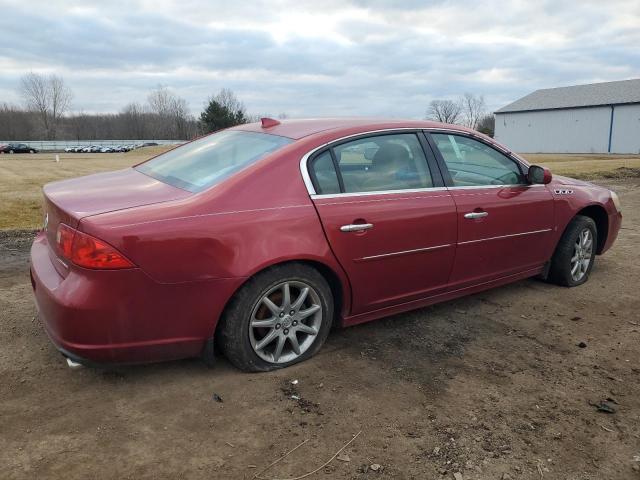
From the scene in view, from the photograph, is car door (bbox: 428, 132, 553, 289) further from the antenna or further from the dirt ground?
the antenna

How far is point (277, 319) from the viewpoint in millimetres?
3080

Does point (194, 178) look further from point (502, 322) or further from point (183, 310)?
point (502, 322)

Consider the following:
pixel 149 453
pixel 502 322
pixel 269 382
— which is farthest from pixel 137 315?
pixel 502 322

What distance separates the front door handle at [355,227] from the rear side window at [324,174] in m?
0.24

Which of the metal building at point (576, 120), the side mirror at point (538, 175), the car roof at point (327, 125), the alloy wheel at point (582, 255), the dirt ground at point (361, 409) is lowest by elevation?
the dirt ground at point (361, 409)

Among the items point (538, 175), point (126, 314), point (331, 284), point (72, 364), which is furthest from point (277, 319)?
point (538, 175)

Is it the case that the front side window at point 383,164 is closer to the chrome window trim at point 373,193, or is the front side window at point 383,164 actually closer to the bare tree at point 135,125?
the chrome window trim at point 373,193

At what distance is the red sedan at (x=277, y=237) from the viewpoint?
264cm

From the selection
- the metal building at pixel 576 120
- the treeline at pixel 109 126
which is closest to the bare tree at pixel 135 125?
the treeline at pixel 109 126

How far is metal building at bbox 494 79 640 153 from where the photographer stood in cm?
5028

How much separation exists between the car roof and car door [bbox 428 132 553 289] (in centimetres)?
19

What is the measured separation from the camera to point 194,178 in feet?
10.7

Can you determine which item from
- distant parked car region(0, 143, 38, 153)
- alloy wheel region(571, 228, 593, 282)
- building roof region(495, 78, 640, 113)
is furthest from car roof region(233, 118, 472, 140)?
distant parked car region(0, 143, 38, 153)

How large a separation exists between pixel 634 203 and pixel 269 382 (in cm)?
992
